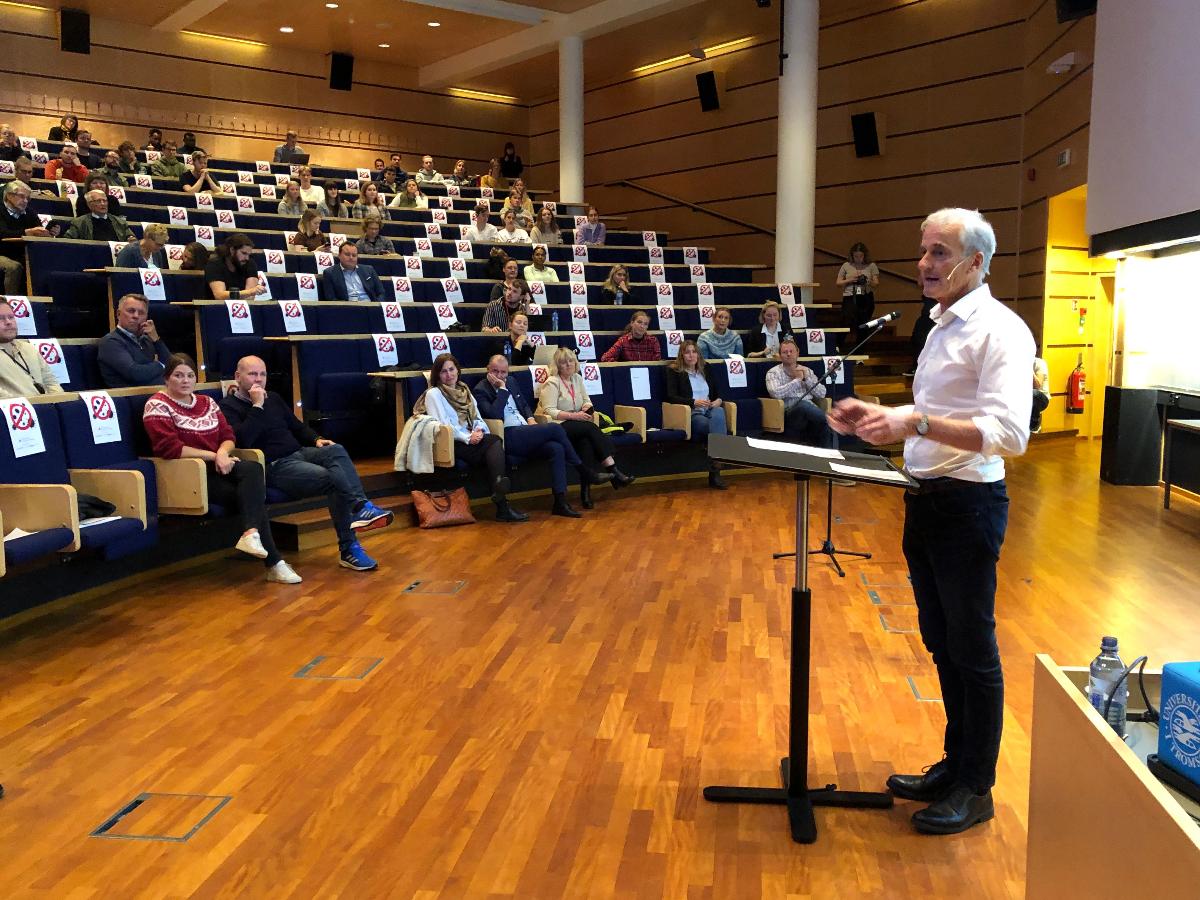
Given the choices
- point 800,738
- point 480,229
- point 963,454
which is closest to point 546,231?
point 480,229

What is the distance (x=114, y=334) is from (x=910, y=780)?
372cm

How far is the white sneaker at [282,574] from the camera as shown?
3.71m

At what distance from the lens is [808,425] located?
20.3 feet

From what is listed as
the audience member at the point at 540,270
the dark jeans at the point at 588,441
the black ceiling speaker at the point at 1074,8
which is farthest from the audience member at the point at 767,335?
the black ceiling speaker at the point at 1074,8

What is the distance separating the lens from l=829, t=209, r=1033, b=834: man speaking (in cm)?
163

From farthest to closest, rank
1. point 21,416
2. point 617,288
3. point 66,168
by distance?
point 66,168 → point 617,288 → point 21,416

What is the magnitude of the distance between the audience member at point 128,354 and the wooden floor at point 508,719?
36.2 inches

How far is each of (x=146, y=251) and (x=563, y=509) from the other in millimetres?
3002

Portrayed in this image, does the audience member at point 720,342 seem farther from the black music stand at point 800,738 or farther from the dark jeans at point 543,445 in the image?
the black music stand at point 800,738

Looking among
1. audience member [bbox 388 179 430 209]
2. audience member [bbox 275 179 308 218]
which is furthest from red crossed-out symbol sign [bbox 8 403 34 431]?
audience member [bbox 388 179 430 209]

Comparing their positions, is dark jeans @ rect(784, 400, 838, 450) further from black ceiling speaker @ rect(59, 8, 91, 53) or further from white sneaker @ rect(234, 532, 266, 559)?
black ceiling speaker @ rect(59, 8, 91, 53)

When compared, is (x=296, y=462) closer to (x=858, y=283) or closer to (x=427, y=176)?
(x=858, y=283)

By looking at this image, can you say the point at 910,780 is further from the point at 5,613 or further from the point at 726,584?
the point at 5,613

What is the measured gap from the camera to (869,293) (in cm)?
846
